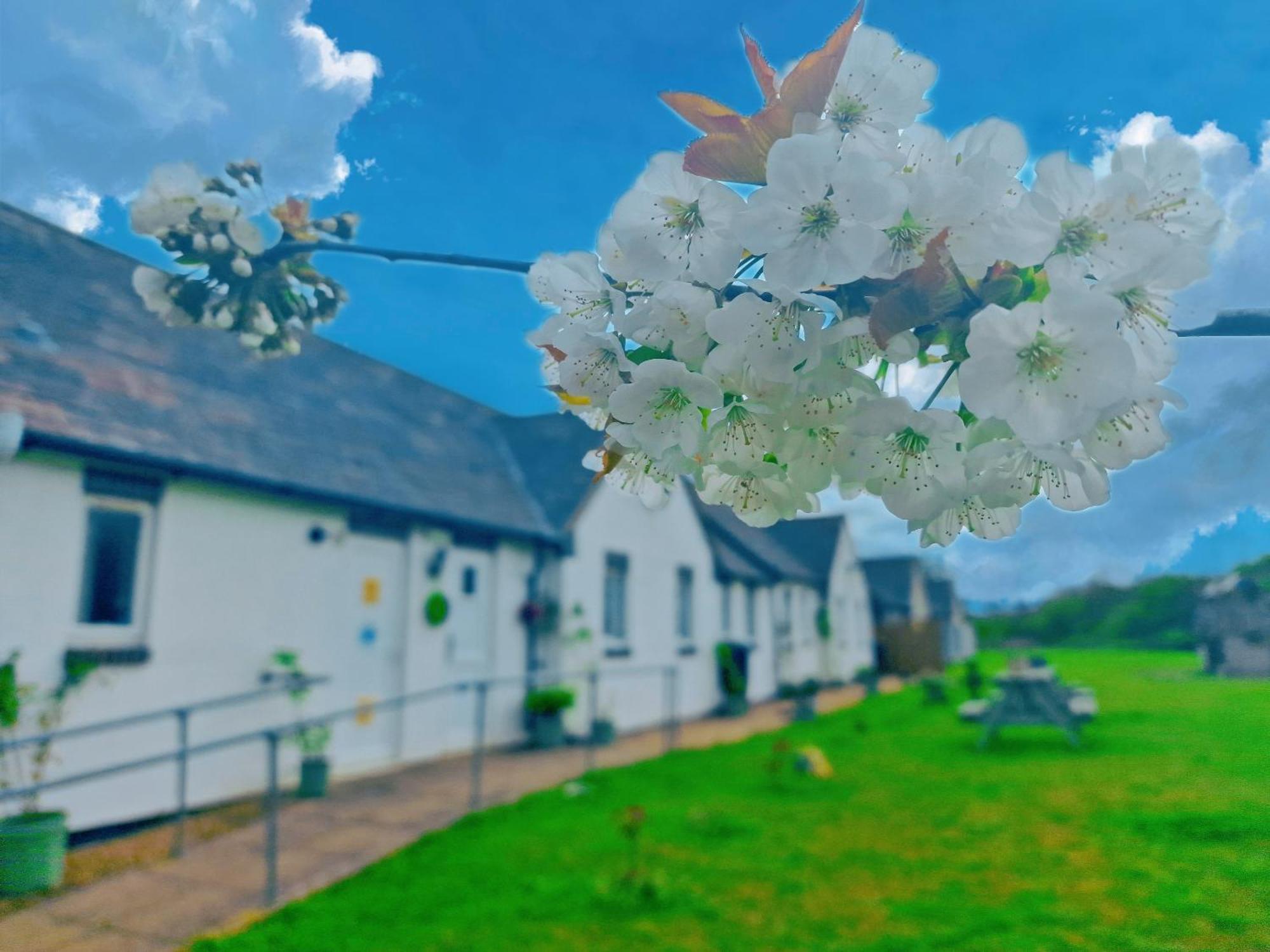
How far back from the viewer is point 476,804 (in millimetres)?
5988

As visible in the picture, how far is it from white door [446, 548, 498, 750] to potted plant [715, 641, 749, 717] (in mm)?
5140

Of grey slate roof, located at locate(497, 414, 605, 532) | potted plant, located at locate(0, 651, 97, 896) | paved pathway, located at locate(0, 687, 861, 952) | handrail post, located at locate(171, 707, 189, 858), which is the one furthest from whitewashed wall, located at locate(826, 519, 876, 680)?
potted plant, located at locate(0, 651, 97, 896)

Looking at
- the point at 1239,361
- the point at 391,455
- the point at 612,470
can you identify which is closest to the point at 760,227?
the point at 612,470

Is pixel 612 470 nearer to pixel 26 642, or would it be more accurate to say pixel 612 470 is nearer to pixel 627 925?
pixel 627 925

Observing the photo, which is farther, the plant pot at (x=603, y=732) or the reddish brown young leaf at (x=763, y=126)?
the plant pot at (x=603, y=732)

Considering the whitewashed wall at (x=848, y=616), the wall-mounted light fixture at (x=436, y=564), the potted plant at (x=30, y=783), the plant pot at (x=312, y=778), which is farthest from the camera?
the whitewashed wall at (x=848, y=616)

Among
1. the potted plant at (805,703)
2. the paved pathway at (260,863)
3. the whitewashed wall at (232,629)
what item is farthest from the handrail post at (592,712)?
the potted plant at (805,703)

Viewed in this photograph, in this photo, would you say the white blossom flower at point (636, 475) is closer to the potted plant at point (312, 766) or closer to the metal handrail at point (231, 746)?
the metal handrail at point (231, 746)

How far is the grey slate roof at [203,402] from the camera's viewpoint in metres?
5.18

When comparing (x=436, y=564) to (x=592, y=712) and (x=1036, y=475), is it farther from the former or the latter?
(x=1036, y=475)

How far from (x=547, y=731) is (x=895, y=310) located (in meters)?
9.05

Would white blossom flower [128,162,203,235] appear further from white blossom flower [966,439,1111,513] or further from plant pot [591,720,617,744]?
plant pot [591,720,617,744]

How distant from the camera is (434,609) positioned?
324 inches

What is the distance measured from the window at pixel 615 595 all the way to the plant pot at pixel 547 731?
68.9 inches
